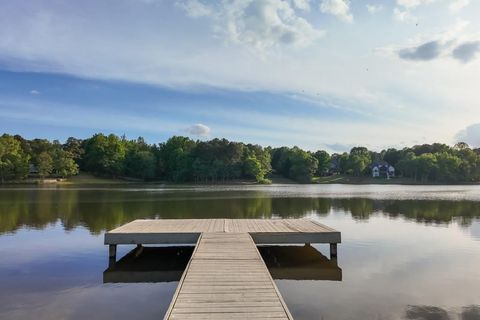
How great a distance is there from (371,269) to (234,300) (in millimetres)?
5929

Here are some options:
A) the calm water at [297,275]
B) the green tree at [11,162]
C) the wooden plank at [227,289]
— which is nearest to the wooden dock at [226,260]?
the wooden plank at [227,289]

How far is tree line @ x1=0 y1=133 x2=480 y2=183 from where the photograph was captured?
8344cm

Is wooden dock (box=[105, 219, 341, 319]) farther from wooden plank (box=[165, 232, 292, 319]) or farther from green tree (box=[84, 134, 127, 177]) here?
green tree (box=[84, 134, 127, 177])

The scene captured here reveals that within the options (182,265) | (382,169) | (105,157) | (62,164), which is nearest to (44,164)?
(62,164)

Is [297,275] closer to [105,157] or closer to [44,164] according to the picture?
[44,164]

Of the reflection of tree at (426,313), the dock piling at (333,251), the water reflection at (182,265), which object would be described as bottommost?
the water reflection at (182,265)

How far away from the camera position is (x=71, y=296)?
8.50m

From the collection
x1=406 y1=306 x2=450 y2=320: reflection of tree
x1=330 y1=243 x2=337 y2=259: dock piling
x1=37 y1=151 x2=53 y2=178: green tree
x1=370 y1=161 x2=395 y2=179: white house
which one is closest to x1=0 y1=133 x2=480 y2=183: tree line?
x1=37 y1=151 x2=53 y2=178: green tree

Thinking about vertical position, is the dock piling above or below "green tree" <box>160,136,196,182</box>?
below

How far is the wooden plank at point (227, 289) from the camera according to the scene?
5.52 metres

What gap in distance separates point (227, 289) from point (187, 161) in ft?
276

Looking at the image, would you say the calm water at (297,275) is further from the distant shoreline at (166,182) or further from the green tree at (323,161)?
the green tree at (323,161)

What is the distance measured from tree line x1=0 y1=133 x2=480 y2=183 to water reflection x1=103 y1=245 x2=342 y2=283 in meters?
72.0

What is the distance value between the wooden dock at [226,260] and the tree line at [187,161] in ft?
238
